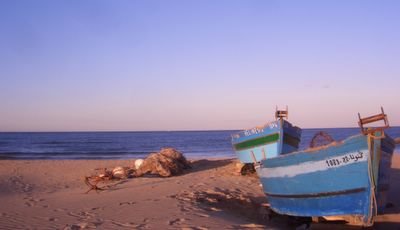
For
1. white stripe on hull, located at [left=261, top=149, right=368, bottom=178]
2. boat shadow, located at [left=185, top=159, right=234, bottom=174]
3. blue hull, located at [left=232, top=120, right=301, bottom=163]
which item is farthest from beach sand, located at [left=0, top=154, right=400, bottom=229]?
boat shadow, located at [left=185, top=159, right=234, bottom=174]

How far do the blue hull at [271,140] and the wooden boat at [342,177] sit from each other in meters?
4.20

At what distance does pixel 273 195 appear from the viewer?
8.61m

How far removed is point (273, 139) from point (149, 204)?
5590mm

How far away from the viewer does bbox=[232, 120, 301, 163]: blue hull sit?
12.7 meters

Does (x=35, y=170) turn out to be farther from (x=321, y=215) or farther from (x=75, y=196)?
(x=321, y=215)

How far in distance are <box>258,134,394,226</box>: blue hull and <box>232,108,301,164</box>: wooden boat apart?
4112 millimetres

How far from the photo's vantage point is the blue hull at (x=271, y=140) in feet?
41.7

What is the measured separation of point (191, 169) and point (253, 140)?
139 inches

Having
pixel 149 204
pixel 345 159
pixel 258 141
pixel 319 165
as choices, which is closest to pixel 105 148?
pixel 258 141

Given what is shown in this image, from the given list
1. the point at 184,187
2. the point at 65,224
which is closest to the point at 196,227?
the point at 65,224

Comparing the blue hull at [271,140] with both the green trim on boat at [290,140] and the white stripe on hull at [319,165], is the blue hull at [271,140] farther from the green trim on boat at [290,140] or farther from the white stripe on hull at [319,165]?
the white stripe on hull at [319,165]

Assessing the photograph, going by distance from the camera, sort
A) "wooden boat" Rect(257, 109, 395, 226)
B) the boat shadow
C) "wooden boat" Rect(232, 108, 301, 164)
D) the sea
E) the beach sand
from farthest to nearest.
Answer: the sea, the boat shadow, "wooden boat" Rect(232, 108, 301, 164), the beach sand, "wooden boat" Rect(257, 109, 395, 226)

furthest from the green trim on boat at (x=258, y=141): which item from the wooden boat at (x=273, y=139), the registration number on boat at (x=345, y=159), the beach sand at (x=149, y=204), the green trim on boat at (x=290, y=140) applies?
the registration number on boat at (x=345, y=159)

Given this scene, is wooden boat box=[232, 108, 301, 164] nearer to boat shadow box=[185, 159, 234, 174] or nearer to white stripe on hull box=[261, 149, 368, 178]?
boat shadow box=[185, 159, 234, 174]
